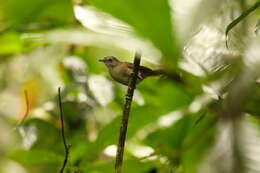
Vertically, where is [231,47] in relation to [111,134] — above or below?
above

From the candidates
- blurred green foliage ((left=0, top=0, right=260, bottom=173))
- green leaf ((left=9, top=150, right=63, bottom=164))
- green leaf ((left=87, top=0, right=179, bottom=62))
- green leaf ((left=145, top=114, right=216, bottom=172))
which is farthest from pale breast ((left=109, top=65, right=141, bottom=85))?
green leaf ((left=87, top=0, right=179, bottom=62))

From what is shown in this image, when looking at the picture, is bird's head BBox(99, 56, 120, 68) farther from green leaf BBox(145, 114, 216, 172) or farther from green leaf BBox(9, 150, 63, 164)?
green leaf BBox(145, 114, 216, 172)

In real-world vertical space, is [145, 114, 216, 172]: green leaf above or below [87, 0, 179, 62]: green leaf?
below

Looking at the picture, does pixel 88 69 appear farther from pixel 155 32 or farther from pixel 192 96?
pixel 155 32

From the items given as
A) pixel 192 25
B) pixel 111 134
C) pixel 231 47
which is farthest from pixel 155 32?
pixel 111 134

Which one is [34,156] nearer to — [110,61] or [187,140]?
[187,140]

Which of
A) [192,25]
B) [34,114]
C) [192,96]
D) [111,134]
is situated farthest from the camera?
[34,114]

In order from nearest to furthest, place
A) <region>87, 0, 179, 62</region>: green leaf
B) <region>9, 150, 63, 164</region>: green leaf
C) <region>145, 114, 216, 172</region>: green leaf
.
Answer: <region>87, 0, 179, 62</region>: green leaf
<region>145, 114, 216, 172</region>: green leaf
<region>9, 150, 63, 164</region>: green leaf

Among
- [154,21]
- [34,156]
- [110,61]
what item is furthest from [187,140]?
[110,61]
